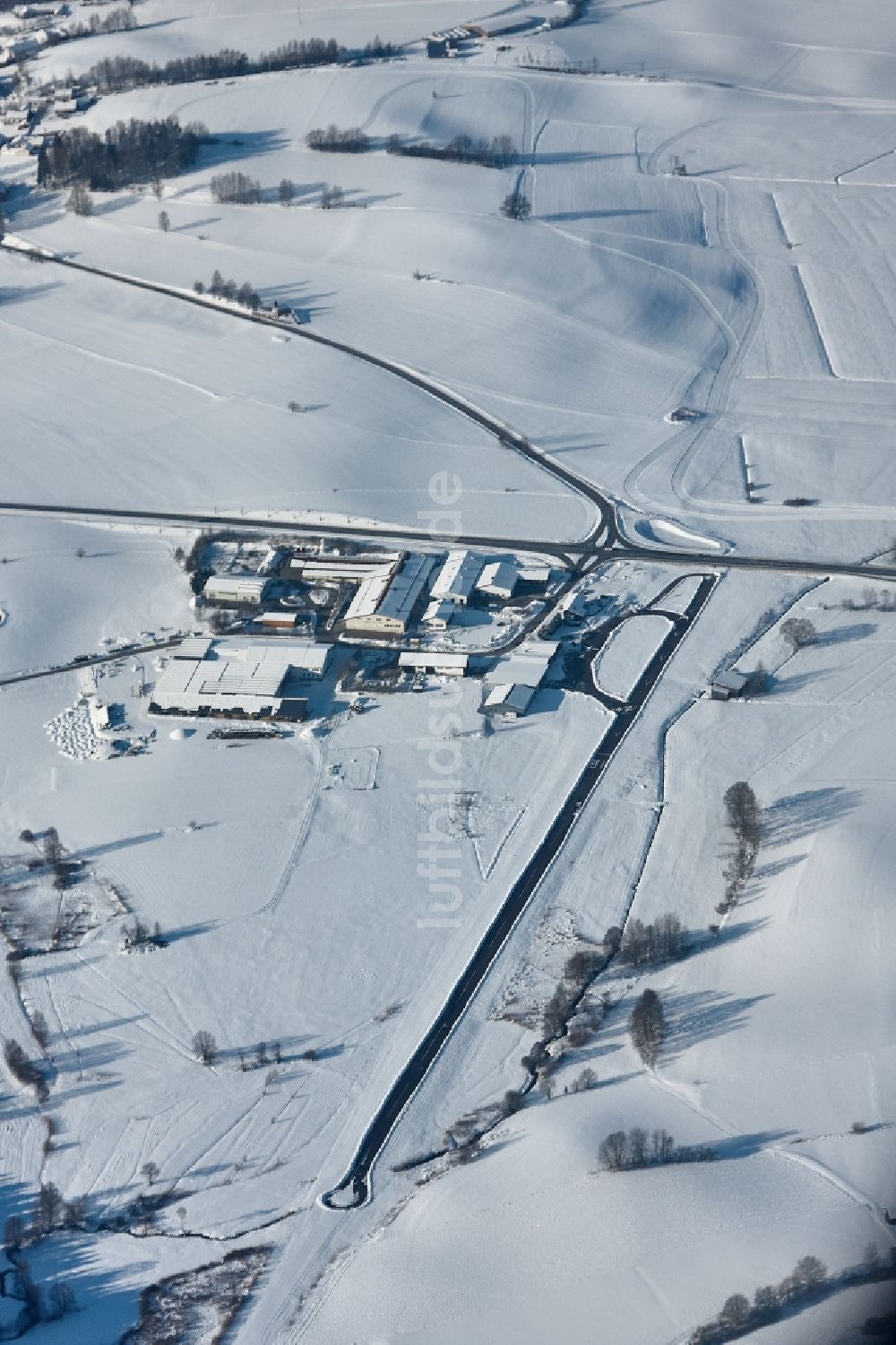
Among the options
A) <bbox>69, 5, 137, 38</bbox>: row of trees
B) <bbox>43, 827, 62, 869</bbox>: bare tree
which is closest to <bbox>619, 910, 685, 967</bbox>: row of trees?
<bbox>43, 827, 62, 869</bbox>: bare tree

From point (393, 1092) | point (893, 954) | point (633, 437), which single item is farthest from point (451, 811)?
point (633, 437)

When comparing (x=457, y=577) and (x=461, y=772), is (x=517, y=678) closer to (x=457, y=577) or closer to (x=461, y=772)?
(x=461, y=772)

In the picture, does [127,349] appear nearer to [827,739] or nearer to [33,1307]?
[827,739]

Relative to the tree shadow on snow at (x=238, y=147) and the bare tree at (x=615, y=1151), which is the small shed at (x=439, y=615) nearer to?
the bare tree at (x=615, y=1151)

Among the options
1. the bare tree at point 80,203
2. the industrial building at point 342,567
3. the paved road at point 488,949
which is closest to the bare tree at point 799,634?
the paved road at point 488,949

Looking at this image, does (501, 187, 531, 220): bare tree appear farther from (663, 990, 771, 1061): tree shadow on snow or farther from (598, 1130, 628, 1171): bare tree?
(598, 1130, 628, 1171): bare tree

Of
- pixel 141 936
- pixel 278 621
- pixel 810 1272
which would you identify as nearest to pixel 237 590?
pixel 278 621
